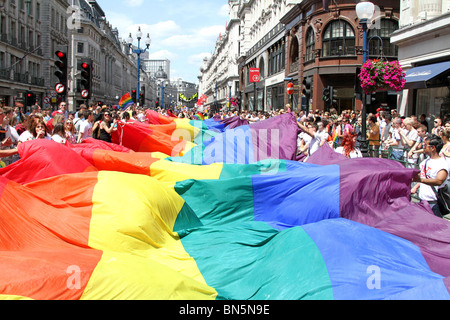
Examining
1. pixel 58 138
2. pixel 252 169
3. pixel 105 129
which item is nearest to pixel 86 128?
pixel 105 129

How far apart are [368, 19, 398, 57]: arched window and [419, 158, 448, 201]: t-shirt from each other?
26.9 metres

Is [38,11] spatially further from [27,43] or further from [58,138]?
[58,138]

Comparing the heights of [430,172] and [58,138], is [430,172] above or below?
below

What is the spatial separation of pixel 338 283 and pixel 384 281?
38cm

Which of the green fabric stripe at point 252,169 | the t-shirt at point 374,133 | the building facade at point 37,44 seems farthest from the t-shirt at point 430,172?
the building facade at point 37,44

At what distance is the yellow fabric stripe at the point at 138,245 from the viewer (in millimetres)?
3729

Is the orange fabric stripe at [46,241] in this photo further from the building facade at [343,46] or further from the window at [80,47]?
the window at [80,47]

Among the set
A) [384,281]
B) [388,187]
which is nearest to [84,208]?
[384,281]

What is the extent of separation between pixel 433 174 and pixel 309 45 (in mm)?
30658

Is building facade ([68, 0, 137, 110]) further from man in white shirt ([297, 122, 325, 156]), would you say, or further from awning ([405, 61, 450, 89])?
man in white shirt ([297, 122, 325, 156])

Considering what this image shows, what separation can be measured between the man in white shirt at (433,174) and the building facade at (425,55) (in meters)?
12.8

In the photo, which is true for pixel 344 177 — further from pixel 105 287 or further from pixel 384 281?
pixel 105 287

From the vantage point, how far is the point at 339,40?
33000mm

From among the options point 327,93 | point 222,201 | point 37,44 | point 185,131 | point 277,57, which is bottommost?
point 222,201
